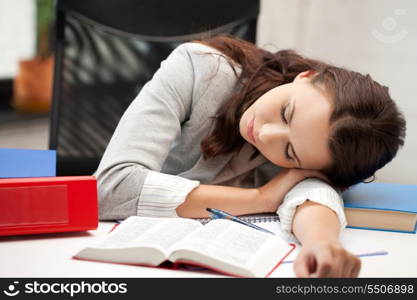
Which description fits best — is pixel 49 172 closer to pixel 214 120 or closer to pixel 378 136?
pixel 214 120

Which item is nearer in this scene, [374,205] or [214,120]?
[374,205]

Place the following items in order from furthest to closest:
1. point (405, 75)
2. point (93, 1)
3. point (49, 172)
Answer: point (405, 75) → point (93, 1) → point (49, 172)

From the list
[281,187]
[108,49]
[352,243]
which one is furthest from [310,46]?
[352,243]

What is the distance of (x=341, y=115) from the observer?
976 mm

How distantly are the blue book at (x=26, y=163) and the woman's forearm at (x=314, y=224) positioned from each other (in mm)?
424

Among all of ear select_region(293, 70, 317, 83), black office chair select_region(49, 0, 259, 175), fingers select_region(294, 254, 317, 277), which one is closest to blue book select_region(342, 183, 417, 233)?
ear select_region(293, 70, 317, 83)

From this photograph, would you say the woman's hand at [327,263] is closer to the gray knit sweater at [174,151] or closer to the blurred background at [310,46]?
the gray knit sweater at [174,151]

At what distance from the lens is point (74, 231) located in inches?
36.0

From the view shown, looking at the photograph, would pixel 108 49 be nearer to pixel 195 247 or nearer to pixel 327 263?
pixel 195 247

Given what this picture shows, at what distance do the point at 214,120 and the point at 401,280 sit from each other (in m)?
0.52

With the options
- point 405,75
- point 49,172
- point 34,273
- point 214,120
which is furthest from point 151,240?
point 405,75

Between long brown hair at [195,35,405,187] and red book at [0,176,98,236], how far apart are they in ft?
1.11

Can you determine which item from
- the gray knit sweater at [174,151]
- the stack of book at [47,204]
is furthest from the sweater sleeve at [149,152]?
the stack of book at [47,204]

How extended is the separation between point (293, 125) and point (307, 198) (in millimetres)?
132
